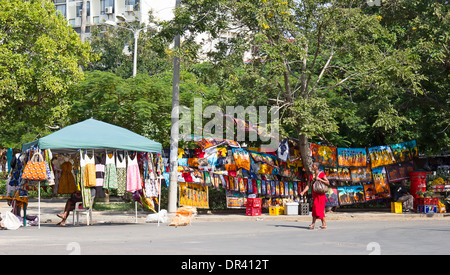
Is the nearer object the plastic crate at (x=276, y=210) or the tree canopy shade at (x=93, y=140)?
the tree canopy shade at (x=93, y=140)

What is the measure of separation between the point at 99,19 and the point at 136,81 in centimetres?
5864

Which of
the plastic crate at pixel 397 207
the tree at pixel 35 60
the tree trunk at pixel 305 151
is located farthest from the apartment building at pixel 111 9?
the plastic crate at pixel 397 207

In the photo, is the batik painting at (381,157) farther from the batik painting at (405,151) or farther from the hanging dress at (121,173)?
the hanging dress at (121,173)

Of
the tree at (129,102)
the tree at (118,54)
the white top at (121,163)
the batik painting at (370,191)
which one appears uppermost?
the tree at (118,54)

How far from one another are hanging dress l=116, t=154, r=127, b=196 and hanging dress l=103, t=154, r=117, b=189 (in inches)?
6.1

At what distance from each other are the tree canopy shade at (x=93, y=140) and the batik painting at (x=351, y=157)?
9.41 metres

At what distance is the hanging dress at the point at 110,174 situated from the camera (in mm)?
17878

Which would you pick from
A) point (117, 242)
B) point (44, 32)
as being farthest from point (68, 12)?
point (117, 242)

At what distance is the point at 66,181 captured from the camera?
18625 mm

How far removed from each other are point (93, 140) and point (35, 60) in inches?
514

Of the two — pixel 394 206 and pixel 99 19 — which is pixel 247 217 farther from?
pixel 99 19

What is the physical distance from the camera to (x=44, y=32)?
29.7 meters

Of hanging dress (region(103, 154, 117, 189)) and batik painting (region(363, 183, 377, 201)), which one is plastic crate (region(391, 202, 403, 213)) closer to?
batik painting (region(363, 183, 377, 201))

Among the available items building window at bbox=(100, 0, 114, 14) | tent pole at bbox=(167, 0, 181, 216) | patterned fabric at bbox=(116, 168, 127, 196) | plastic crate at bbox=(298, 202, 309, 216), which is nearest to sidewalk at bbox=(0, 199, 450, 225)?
plastic crate at bbox=(298, 202, 309, 216)
